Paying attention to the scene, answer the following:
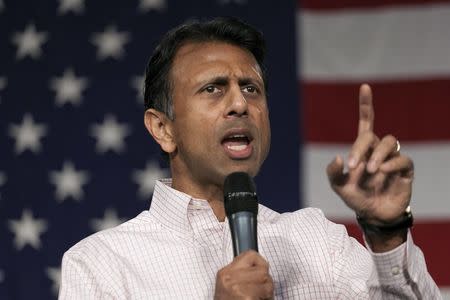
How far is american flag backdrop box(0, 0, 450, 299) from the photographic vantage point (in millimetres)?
2879

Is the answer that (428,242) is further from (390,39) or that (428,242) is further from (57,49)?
(57,49)

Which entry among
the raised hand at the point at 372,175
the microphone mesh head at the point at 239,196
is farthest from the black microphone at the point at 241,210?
the raised hand at the point at 372,175

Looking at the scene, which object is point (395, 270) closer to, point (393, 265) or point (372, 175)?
point (393, 265)

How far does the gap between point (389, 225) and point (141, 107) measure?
1615 mm

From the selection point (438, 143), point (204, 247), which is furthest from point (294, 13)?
point (204, 247)

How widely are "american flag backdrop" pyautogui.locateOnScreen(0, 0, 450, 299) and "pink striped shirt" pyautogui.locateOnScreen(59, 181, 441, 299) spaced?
3.15 feet

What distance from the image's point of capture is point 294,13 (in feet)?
9.69

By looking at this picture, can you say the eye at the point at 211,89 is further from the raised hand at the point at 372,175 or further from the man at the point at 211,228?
the raised hand at the point at 372,175

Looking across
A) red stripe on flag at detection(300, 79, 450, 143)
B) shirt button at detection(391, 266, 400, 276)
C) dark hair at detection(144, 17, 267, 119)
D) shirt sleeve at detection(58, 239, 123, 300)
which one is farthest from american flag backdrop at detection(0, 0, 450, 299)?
shirt button at detection(391, 266, 400, 276)

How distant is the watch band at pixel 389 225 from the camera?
150 centimetres

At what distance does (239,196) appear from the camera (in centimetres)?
149

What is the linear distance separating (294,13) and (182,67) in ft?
3.46

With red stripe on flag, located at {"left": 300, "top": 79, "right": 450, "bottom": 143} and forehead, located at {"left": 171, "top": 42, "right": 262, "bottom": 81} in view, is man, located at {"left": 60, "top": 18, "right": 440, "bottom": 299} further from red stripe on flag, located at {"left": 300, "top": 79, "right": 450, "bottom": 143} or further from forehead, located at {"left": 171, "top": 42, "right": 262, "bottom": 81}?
red stripe on flag, located at {"left": 300, "top": 79, "right": 450, "bottom": 143}

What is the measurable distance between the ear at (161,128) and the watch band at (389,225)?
0.57m
